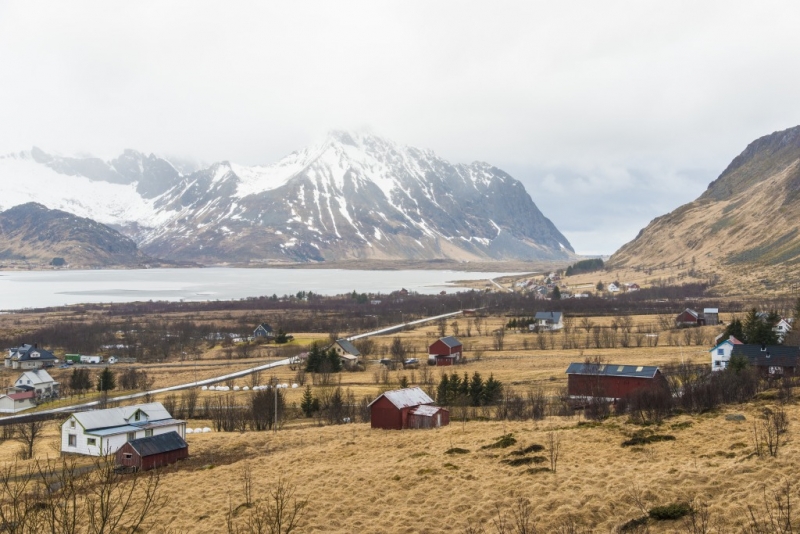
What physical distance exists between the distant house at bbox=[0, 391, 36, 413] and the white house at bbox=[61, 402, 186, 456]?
1093 inches

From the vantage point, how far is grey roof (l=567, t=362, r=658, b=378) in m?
50.5

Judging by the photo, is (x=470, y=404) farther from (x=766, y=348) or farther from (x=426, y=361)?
(x=426, y=361)

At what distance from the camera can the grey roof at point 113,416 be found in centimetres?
4150

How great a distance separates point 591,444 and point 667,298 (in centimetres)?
14537

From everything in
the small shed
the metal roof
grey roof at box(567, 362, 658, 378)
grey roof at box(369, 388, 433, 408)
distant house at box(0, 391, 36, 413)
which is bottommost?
distant house at box(0, 391, 36, 413)

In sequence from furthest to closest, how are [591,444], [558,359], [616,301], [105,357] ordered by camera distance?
[616,301], [105,357], [558,359], [591,444]

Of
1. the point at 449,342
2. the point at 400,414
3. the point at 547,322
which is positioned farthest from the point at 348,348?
the point at 400,414

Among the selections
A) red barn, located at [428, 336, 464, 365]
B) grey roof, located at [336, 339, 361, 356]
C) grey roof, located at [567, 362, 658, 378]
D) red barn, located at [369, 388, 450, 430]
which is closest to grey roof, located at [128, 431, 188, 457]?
red barn, located at [369, 388, 450, 430]

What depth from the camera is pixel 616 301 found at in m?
158

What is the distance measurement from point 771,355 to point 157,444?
157 feet

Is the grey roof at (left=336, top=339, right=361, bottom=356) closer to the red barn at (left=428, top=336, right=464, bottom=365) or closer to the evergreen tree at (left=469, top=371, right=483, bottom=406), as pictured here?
the red barn at (left=428, top=336, right=464, bottom=365)

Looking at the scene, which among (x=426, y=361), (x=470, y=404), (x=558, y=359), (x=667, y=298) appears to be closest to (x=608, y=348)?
(x=558, y=359)

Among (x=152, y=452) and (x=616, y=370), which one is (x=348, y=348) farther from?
(x=152, y=452)

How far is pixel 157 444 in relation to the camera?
37.2 m
